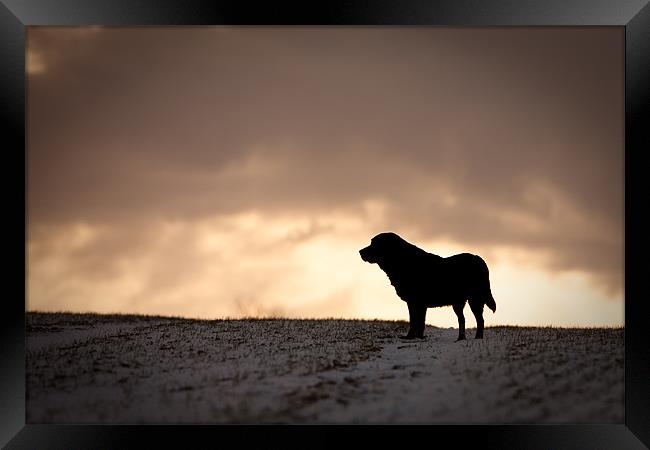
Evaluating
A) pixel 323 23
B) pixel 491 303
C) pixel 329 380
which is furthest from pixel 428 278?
pixel 323 23

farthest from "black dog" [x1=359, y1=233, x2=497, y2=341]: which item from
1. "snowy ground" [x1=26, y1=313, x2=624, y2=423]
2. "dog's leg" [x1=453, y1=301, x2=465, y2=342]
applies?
"snowy ground" [x1=26, y1=313, x2=624, y2=423]

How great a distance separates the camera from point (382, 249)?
12.8m

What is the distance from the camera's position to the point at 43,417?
8.35 m

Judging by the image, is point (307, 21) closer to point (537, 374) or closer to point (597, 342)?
point (537, 374)

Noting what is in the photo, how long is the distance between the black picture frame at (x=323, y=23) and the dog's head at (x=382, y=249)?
17.0ft

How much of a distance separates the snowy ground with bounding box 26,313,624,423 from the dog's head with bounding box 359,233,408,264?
6.04ft

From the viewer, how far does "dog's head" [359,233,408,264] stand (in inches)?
503

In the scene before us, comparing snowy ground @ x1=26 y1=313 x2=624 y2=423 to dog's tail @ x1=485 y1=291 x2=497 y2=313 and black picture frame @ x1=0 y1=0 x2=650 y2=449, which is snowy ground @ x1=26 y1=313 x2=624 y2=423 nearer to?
black picture frame @ x1=0 y1=0 x2=650 y2=449

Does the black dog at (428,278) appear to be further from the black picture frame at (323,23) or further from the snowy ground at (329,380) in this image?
the black picture frame at (323,23)

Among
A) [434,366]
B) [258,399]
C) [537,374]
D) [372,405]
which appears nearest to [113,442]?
[258,399]

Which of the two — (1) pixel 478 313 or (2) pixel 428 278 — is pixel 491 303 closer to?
(1) pixel 478 313

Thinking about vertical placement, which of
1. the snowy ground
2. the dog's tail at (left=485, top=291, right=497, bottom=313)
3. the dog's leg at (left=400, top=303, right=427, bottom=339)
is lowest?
the snowy ground

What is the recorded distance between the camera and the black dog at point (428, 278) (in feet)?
40.2

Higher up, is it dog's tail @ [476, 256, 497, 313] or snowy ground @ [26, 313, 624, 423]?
dog's tail @ [476, 256, 497, 313]
